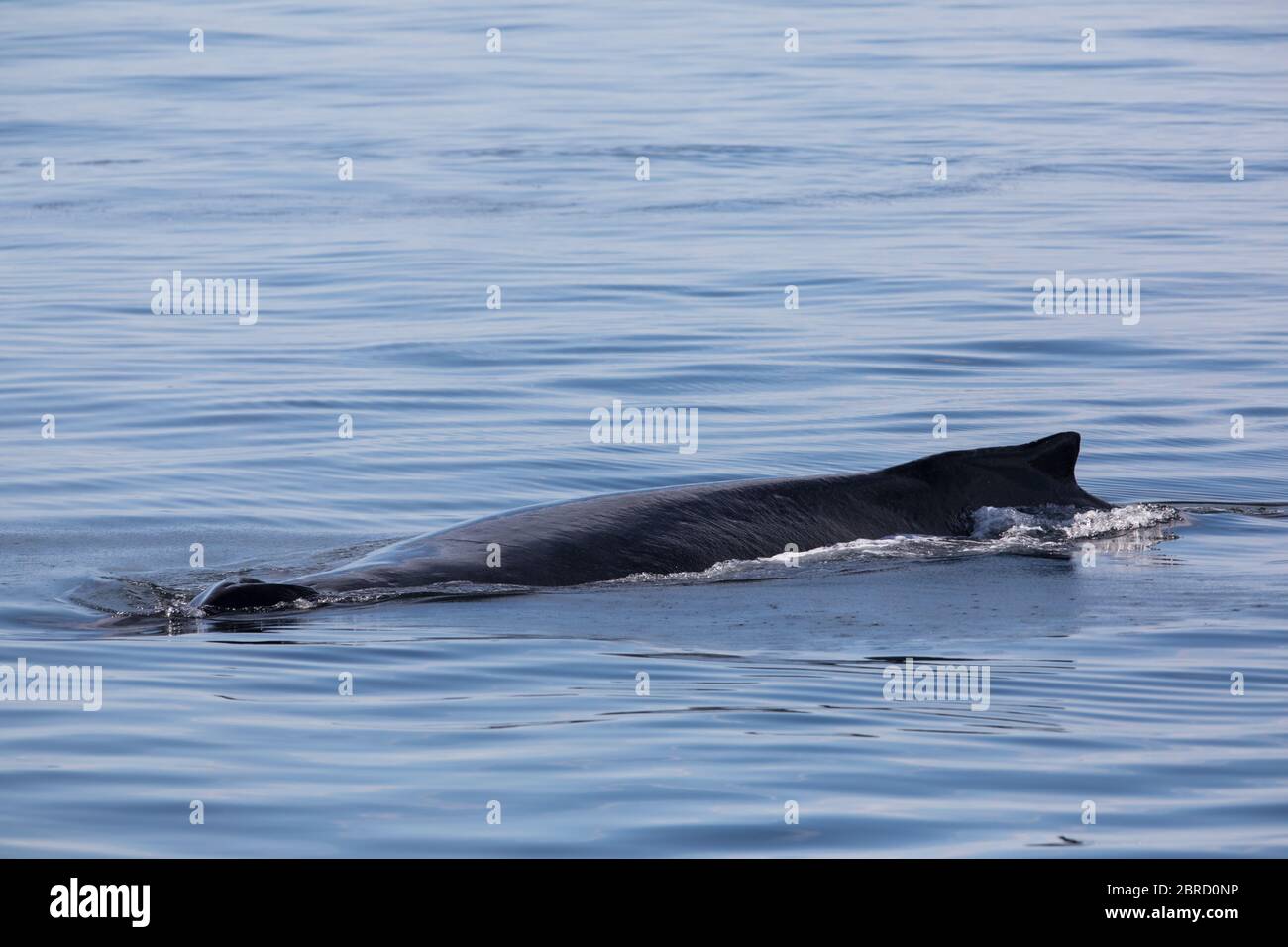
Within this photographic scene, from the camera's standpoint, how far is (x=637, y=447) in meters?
16.8

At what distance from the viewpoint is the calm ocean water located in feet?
26.4

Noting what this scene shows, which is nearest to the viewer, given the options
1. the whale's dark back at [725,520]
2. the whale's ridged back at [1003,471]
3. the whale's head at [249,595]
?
the whale's head at [249,595]

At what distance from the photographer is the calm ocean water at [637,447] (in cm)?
804

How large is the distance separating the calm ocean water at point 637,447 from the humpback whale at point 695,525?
239mm

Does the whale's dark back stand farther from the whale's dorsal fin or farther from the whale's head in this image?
the whale's head

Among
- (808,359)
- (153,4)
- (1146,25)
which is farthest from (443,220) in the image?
(153,4)

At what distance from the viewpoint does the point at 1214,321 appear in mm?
22250

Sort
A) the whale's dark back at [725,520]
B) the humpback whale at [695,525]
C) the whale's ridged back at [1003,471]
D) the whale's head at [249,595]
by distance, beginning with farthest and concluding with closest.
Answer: the whale's ridged back at [1003,471] → the whale's dark back at [725,520] → the humpback whale at [695,525] → the whale's head at [249,595]

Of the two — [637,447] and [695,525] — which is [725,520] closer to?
[695,525]

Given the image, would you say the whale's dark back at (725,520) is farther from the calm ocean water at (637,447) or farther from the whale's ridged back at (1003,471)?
the calm ocean water at (637,447)

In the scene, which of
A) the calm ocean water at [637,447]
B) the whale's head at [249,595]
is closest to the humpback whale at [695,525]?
the whale's head at [249,595]

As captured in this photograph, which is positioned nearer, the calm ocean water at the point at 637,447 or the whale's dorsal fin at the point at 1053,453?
the calm ocean water at the point at 637,447

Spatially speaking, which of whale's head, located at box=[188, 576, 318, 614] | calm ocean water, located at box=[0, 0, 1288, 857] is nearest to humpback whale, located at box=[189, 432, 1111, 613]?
whale's head, located at box=[188, 576, 318, 614]

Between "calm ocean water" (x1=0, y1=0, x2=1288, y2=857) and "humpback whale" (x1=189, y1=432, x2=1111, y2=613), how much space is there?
239mm
